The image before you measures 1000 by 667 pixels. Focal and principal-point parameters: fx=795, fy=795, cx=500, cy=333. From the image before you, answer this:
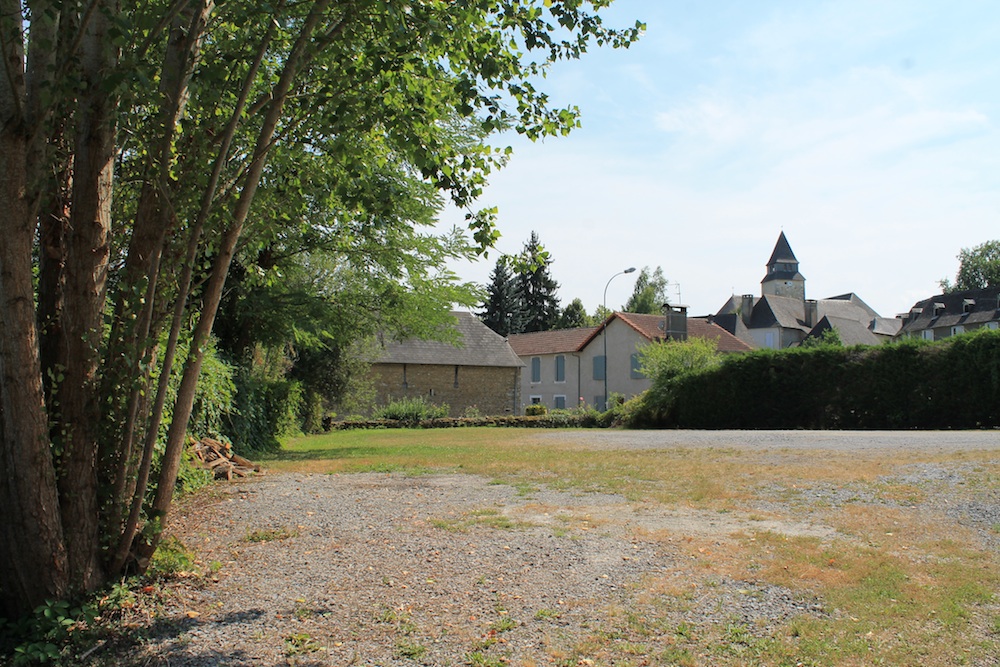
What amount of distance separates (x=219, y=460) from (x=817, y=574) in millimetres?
8270

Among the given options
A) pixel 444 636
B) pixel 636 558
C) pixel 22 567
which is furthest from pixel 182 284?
pixel 636 558

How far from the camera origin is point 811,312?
7625 centimetres

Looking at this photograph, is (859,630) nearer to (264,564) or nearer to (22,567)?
(264,564)

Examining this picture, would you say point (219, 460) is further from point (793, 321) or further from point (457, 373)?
point (793, 321)

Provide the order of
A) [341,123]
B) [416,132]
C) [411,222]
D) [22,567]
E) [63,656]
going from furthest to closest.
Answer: [411,222] < [416,132] < [341,123] < [22,567] < [63,656]

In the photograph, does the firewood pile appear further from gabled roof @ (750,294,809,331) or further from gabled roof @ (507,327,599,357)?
gabled roof @ (750,294,809,331)

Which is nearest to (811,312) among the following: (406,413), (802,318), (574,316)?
(802,318)

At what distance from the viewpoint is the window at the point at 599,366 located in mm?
47438

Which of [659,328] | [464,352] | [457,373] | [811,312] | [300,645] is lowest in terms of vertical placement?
[300,645]

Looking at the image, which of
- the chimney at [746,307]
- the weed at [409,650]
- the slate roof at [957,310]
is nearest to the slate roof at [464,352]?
the weed at [409,650]

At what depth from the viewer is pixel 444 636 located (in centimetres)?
433

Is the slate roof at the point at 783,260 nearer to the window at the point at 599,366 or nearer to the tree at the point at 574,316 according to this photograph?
the tree at the point at 574,316

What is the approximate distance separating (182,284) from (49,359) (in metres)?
0.86

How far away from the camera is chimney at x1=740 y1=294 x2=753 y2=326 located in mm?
77250
